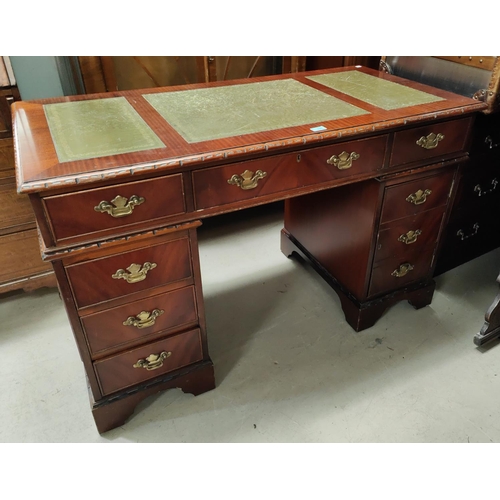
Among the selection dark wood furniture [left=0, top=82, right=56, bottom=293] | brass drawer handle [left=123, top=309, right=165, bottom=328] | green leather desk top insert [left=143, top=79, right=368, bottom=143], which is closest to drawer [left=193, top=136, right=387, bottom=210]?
green leather desk top insert [left=143, top=79, right=368, bottom=143]

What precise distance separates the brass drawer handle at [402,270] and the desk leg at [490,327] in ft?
1.07

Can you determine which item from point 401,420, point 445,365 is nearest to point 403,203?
point 445,365

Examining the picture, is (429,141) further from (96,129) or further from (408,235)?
(96,129)

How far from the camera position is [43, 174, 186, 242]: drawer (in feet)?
3.27

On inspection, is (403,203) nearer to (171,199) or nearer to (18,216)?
(171,199)

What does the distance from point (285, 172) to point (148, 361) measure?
0.73m

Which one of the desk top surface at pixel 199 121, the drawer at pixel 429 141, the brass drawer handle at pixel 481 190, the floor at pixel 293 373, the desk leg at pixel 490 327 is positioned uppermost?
the desk top surface at pixel 199 121

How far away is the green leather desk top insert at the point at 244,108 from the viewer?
4.02 feet

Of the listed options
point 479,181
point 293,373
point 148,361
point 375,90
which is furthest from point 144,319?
point 479,181

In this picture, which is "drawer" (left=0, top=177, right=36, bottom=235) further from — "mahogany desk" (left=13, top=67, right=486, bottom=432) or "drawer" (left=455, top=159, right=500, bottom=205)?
"drawer" (left=455, top=159, right=500, bottom=205)

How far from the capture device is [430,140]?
4.67 feet

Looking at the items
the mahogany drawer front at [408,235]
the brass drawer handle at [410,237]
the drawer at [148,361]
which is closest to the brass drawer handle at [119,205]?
the drawer at [148,361]

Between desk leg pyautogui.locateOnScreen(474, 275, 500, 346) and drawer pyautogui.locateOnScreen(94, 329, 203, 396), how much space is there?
109 centimetres

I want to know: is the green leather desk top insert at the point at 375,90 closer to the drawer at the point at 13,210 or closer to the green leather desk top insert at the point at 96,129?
the green leather desk top insert at the point at 96,129
